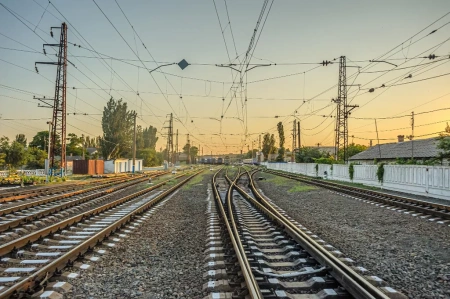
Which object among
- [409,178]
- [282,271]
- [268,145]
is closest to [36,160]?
[409,178]

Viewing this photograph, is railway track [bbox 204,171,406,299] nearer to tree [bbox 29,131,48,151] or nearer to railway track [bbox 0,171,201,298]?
railway track [bbox 0,171,201,298]

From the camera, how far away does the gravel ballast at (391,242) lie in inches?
220

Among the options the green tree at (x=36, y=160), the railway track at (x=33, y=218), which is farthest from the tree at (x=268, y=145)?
the railway track at (x=33, y=218)

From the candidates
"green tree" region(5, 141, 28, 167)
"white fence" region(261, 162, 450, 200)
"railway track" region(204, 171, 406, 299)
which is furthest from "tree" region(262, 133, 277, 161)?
"railway track" region(204, 171, 406, 299)

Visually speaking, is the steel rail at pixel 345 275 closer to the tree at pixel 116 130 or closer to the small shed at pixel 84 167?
the small shed at pixel 84 167

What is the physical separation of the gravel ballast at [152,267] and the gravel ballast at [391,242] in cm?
307

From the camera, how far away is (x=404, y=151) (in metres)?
45.5

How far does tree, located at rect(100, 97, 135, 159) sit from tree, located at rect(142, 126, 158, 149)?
135 feet

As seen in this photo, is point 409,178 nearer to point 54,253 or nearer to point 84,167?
point 54,253

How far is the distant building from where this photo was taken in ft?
132

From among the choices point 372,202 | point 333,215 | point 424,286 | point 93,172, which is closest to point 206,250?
point 424,286

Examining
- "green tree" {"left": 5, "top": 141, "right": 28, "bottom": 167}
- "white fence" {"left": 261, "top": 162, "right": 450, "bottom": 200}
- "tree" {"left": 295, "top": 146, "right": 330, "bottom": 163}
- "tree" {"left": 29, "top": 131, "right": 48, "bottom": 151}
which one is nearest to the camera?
"white fence" {"left": 261, "top": 162, "right": 450, "bottom": 200}

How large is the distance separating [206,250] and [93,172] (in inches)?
1761

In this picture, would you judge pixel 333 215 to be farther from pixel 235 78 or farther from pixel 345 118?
pixel 345 118
